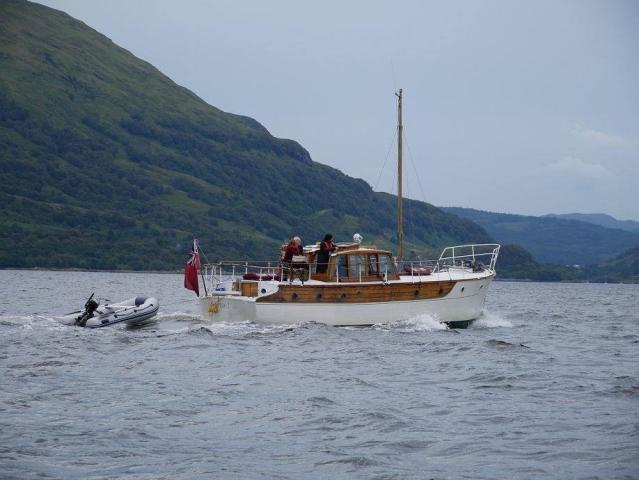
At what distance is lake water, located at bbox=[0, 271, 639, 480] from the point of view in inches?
640

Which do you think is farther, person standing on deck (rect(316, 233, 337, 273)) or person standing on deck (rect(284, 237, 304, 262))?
person standing on deck (rect(284, 237, 304, 262))

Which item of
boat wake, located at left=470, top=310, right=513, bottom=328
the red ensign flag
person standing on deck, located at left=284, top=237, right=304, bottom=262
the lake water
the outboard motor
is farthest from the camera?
boat wake, located at left=470, top=310, right=513, bottom=328

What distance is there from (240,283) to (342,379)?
15137 mm

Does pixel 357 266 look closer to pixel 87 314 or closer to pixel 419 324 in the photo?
pixel 419 324

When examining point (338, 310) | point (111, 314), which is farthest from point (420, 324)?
point (111, 314)

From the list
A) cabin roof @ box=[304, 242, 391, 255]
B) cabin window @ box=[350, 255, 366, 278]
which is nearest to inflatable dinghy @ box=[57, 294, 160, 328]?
cabin roof @ box=[304, 242, 391, 255]

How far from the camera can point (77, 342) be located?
3338 centimetres

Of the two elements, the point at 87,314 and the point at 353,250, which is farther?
the point at 87,314

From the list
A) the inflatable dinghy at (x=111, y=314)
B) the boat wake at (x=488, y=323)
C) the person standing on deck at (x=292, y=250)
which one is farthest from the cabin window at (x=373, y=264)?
the inflatable dinghy at (x=111, y=314)

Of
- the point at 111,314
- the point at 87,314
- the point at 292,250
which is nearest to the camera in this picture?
the point at 87,314

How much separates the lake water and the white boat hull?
5.50ft

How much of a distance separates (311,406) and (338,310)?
17.0 metres

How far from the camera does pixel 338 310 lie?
126 ft

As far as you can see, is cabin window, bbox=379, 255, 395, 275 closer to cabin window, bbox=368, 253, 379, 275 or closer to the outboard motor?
cabin window, bbox=368, 253, 379, 275
